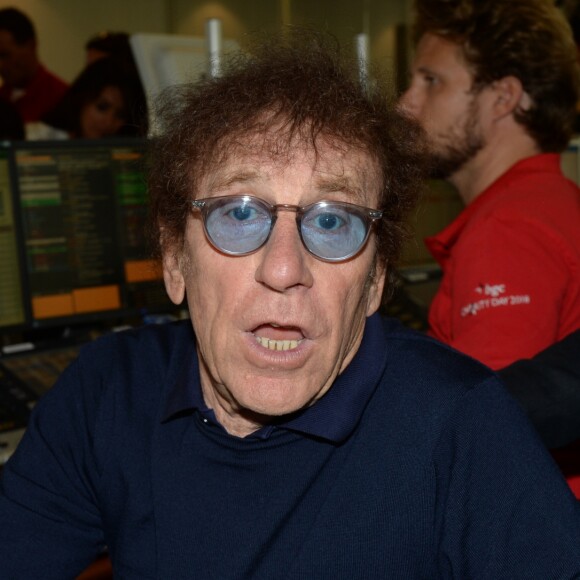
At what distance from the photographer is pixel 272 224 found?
3.17ft

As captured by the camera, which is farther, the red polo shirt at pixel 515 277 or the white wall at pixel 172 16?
the white wall at pixel 172 16

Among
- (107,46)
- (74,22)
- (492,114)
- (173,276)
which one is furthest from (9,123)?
(74,22)

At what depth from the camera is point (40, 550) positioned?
1.12 m

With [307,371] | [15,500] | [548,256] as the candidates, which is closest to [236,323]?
[307,371]

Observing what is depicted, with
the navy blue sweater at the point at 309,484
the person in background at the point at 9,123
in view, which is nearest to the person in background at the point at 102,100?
the person in background at the point at 9,123

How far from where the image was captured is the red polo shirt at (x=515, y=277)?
151 centimetres

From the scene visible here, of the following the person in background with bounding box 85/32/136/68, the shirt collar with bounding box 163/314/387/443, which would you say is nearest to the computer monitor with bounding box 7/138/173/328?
the shirt collar with bounding box 163/314/387/443

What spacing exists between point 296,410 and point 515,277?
2.22 feet

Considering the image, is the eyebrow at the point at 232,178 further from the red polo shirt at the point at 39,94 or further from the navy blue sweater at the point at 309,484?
the red polo shirt at the point at 39,94

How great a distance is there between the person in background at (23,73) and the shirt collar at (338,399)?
3.45m

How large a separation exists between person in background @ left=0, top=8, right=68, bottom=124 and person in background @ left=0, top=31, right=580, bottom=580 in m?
3.43

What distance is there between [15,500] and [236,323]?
433 millimetres

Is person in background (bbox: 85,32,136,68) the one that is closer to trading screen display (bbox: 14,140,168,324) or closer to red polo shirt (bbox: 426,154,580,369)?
trading screen display (bbox: 14,140,168,324)

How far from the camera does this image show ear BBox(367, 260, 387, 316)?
1.10m
